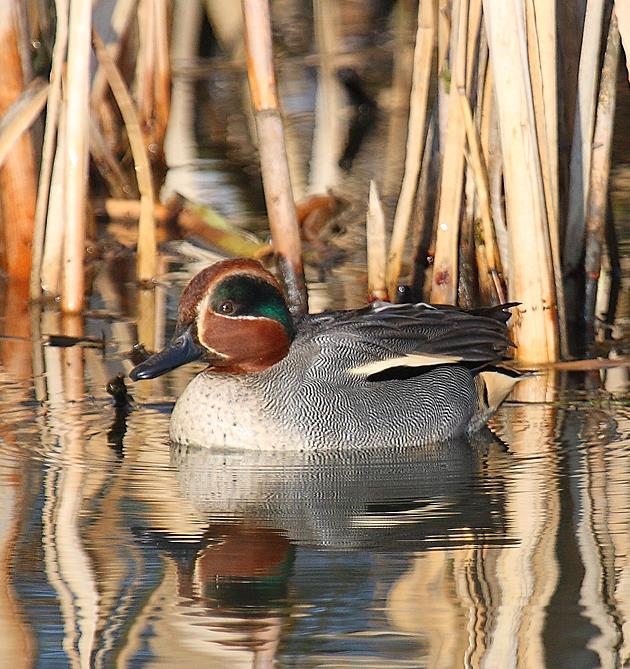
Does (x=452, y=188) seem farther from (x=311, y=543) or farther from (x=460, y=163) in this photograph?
(x=311, y=543)

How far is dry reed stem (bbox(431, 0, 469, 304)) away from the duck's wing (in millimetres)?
712

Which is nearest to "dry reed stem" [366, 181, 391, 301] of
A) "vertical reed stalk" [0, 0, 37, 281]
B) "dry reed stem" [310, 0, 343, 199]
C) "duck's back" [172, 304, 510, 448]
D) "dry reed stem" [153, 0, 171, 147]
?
"duck's back" [172, 304, 510, 448]

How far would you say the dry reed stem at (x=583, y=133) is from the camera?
6.57 m

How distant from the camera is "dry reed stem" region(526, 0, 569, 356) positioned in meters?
6.43

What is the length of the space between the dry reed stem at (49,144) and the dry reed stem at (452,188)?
1706mm

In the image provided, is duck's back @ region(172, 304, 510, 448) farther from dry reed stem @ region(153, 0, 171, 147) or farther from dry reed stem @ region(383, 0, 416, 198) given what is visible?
dry reed stem @ region(383, 0, 416, 198)

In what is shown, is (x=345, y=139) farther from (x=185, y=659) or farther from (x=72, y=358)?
(x=185, y=659)

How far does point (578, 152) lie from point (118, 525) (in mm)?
3128

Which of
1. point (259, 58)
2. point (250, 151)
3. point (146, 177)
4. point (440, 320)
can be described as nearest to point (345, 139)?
point (250, 151)

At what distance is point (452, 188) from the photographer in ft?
22.6

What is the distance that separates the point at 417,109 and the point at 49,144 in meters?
1.65

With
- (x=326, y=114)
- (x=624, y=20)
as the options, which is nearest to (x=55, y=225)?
(x=624, y=20)

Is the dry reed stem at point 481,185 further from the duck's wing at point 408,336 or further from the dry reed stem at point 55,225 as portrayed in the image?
the dry reed stem at point 55,225

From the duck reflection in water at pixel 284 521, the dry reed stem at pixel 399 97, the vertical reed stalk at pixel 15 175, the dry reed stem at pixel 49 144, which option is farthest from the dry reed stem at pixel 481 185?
the dry reed stem at pixel 399 97
